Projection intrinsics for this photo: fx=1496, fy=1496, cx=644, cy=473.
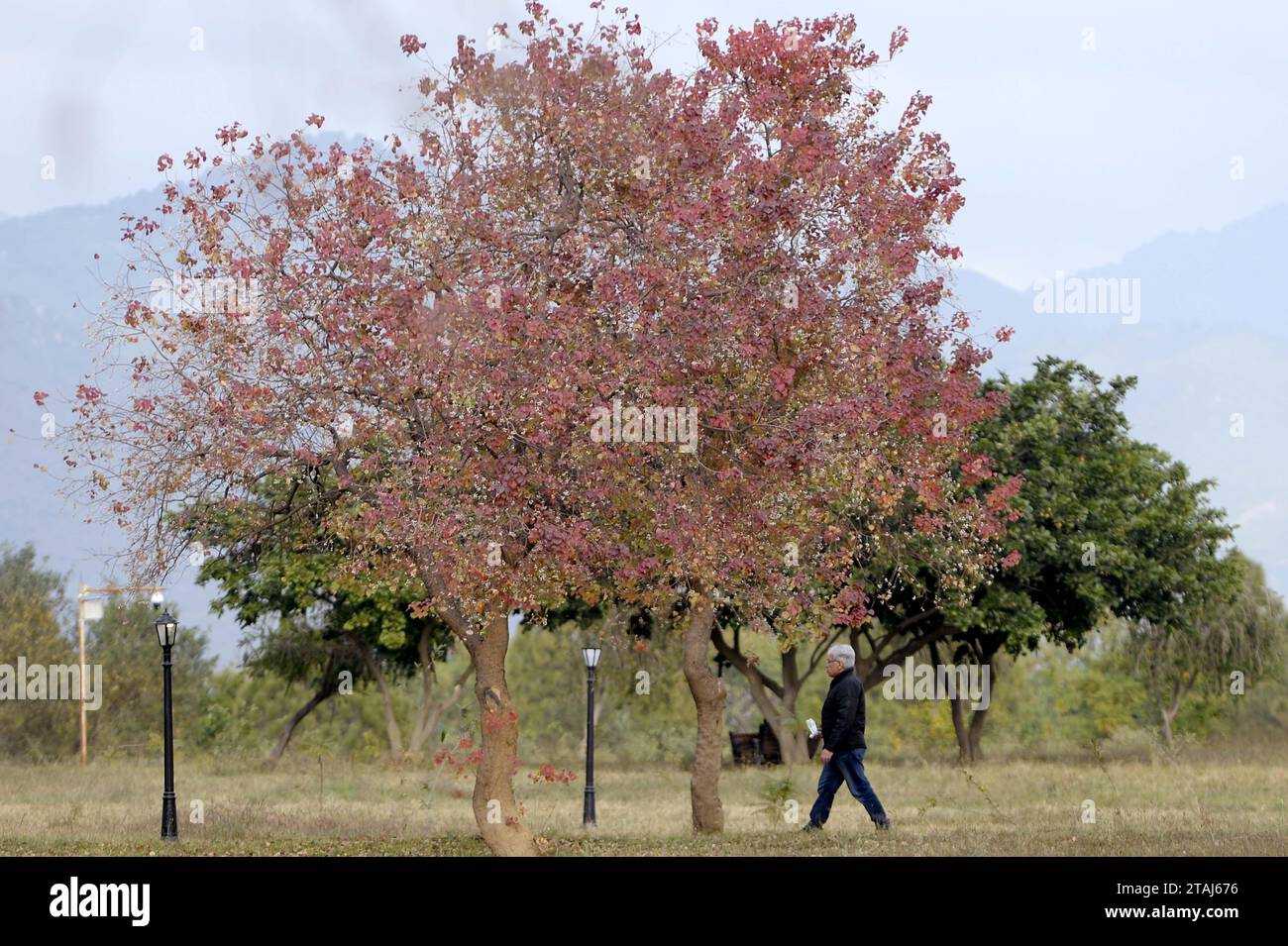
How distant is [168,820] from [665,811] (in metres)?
9.04

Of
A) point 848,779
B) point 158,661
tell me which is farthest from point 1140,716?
point 848,779

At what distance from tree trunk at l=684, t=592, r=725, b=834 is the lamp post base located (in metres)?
6.74

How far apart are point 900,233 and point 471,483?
21.1 feet

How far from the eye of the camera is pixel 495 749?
17578mm

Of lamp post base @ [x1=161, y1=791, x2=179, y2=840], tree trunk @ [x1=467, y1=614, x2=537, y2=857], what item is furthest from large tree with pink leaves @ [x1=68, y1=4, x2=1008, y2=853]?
lamp post base @ [x1=161, y1=791, x2=179, y2=840]

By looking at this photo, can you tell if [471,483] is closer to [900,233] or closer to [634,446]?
[634,446]

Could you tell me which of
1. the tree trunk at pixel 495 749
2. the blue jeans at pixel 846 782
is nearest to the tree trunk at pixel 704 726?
the blue jeans at pixel 846 782

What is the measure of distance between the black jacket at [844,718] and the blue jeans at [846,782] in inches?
4.2

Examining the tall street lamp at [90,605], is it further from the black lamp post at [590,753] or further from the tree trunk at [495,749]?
the black lamp post at [590,753]

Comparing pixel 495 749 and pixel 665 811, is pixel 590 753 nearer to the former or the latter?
pixel 665 811

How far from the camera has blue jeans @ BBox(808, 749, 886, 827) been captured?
58.5ft

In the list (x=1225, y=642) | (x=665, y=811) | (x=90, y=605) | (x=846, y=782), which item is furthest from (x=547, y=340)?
(x=1225, y=642)

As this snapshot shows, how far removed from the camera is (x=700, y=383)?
1684 cm
